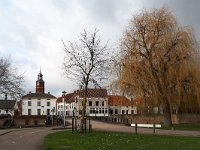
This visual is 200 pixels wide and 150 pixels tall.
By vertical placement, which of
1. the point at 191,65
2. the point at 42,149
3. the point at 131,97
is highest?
the point at 191,65

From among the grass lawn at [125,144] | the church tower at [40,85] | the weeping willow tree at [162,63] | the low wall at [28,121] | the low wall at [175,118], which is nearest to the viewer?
the grass lawn at [125,144]

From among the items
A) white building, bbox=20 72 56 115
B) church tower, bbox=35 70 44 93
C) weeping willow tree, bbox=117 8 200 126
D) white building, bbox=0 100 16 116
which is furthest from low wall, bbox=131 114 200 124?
church tower, bbox=35 70 44 93

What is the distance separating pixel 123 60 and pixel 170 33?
6.36m

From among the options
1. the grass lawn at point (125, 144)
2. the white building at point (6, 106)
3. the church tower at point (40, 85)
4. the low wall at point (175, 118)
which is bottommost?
the grass lawn at point (125, 144)

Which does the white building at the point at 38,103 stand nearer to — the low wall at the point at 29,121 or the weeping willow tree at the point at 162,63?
the low wall at the point at 29,121

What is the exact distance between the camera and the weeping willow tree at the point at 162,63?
158 ft

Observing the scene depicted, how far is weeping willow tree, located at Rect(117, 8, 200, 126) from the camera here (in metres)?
48.1

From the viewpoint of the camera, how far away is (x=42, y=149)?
21781 mm

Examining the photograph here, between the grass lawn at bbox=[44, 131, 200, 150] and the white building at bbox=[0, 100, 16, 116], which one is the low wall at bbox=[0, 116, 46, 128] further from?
the white building at bbox=[0, 100, 16, 116]

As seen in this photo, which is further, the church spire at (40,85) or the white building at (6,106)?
the church spire at (40,85)

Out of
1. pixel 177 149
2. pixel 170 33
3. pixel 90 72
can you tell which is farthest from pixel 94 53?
pixel 177 149

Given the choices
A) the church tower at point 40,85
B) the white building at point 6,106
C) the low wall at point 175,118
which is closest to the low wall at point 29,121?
the low wall at point 175,118

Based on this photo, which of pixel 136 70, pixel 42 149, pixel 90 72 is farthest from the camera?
pixel 136 70

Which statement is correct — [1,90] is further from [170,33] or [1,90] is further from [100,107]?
[100,107]
